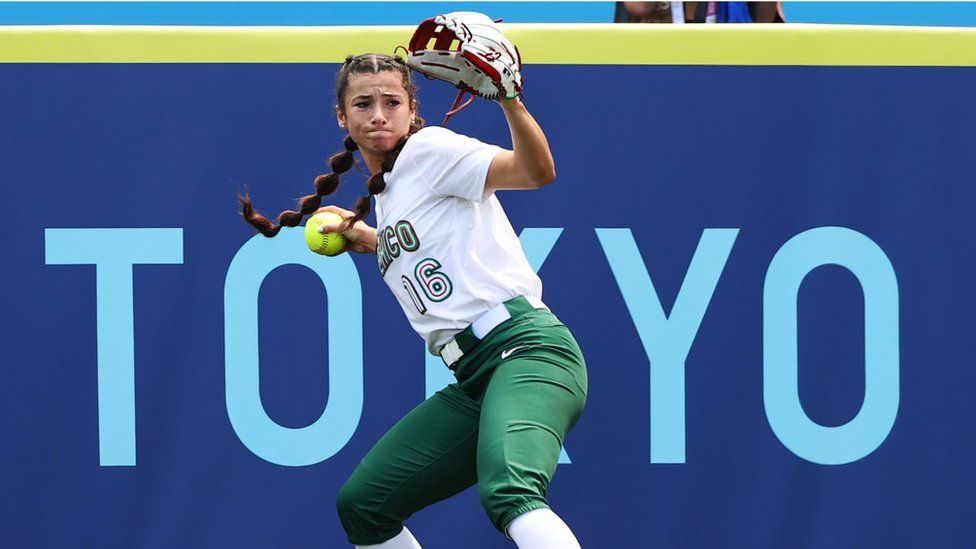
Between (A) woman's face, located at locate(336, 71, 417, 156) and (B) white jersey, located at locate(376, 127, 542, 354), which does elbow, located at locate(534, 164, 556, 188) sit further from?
(A) woman's face, located at locate(336, 71, 417, 156)

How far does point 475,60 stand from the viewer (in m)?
2.33

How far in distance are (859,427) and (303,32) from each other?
1.96m

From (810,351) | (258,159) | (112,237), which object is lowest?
(810,351)

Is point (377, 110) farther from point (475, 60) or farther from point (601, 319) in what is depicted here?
point (601, 319)

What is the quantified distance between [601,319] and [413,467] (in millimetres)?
950

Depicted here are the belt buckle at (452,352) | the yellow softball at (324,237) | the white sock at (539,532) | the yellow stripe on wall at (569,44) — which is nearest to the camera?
the white sock at (539,532)

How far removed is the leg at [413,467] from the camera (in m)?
2.72

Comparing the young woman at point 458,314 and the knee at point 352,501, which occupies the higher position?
the young woman at point 458,314

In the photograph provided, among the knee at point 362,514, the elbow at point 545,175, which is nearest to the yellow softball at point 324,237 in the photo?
the knee at point 362,514

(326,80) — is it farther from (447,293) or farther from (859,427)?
(859,427)

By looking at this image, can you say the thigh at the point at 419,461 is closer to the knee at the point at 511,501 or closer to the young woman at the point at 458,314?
the young woman at the point at 458,314

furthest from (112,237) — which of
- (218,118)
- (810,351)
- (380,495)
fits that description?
(810,351)

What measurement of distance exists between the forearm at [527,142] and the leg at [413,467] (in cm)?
62

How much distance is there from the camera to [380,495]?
272cm
